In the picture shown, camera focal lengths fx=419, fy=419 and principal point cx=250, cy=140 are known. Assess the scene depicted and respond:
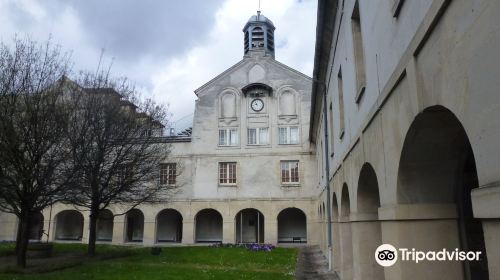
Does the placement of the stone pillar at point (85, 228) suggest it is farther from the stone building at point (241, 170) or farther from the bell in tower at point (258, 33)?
the bell in tower at point (258, 33)

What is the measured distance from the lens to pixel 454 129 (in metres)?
4.16

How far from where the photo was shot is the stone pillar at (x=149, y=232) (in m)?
31.8

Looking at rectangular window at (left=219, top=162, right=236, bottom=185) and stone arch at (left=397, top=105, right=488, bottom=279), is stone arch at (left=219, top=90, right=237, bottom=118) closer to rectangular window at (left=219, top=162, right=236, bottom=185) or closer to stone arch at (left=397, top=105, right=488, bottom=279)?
rectangular window at (left=219, top=162, right=236, bottom=185)

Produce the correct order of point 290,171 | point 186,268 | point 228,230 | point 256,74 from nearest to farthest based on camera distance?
point 186,268 < point 228,230 < point 290,171 < point 256,74

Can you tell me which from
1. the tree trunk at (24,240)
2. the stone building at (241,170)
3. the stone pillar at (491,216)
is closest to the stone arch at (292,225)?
the stone building at (241,170)

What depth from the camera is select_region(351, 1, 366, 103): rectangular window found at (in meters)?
7.44

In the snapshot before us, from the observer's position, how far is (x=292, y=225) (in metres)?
33.3

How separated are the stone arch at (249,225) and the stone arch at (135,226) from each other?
27.7 feet

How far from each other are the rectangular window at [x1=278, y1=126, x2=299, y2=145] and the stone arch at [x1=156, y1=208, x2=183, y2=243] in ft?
35.1

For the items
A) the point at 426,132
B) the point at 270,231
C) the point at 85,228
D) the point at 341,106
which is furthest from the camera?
the point at 85,228

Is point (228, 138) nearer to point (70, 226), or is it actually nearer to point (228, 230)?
point (228, 230)

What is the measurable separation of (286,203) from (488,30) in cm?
2902

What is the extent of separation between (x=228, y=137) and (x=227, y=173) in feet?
9.27

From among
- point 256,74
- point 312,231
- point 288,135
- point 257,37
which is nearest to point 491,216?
point 312,231
